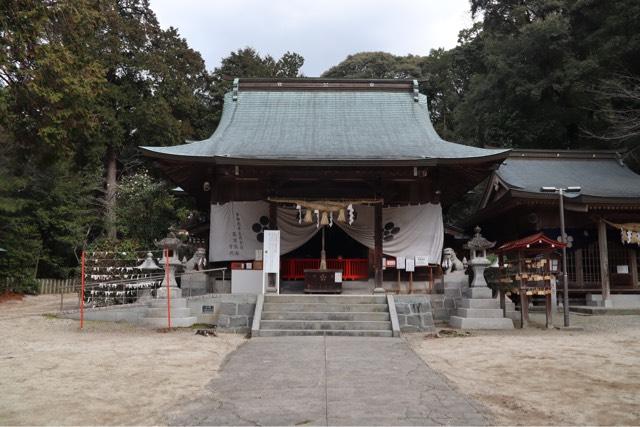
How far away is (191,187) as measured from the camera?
54.9ft

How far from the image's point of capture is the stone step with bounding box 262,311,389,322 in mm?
11102

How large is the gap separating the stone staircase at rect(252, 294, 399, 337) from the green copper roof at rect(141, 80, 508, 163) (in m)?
3.64

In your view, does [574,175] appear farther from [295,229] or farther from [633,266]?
[295,229]

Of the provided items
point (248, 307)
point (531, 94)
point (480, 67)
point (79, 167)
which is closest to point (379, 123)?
point (248, 307)

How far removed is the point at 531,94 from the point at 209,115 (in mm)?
19565

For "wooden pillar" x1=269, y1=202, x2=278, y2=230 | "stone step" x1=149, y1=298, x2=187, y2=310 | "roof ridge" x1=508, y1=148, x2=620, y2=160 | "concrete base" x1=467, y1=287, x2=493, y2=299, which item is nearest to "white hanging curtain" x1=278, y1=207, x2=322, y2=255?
"wooden pillar" x1=269, y1=202, x2=278, y2=230

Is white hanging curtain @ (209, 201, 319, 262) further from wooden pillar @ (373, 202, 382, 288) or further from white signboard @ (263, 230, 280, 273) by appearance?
wooden pillar @ (373, 202, 382, 288)

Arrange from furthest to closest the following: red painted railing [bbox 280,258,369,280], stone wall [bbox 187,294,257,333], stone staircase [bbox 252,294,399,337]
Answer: red painted railing [bbox 280,258,369,280] < stone wall [bbox 187,294,257,333] < stone staircase [bbox 252,294,399,337]

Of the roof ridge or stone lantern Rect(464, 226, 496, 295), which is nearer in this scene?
stone lantern Rect(464, 226, 496, 295)

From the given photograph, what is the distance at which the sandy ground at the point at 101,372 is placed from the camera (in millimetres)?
4840

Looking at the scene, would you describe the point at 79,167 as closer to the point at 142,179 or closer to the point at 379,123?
the point at 142,179

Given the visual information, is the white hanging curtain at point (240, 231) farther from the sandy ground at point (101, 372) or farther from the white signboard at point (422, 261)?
the sandy ground at point (101, 372)

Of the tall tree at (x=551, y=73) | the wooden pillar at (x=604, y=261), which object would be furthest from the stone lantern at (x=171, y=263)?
the tall tree at (x=551, y=73)

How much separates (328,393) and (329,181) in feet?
31.9
